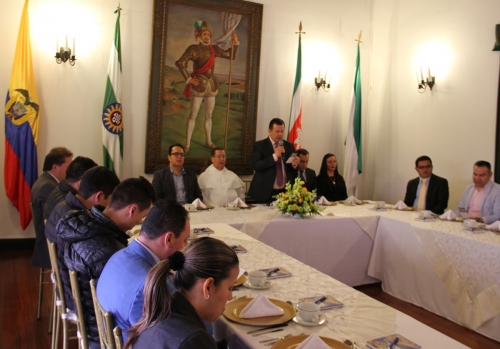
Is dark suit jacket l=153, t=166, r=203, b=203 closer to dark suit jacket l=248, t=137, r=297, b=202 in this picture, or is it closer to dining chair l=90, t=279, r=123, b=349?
dark suit jacket l=248, t=137, r=297, b=202

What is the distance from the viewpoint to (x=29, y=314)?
12.3 feet

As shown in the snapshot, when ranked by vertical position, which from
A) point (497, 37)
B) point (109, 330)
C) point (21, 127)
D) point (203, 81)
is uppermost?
point (497, 37)

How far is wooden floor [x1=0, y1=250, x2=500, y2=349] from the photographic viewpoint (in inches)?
131

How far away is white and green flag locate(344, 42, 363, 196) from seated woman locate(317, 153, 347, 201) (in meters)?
0.98

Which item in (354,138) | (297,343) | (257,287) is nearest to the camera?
(297,343)

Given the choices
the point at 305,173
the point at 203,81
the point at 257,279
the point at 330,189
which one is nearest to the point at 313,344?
the point at 257,279

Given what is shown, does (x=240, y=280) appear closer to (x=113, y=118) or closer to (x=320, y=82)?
(x=113, y=118)

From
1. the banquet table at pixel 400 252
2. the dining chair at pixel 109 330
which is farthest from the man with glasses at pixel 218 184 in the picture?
the dining chair at pixel 109 330

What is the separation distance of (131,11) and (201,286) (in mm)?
5394

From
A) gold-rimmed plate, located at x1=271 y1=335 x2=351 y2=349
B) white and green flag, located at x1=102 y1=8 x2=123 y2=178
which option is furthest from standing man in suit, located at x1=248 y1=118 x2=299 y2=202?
gold-rimmed plate, located at x1=271 y1=335 x2=351 y2=349

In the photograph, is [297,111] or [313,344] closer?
[313,344]

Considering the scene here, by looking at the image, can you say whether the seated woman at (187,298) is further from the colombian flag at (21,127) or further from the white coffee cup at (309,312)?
the colombian flag at (21,127)

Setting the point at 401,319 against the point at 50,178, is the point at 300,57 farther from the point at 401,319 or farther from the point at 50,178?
the point at 401,319

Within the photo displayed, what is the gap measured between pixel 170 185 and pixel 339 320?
11.8 feet
